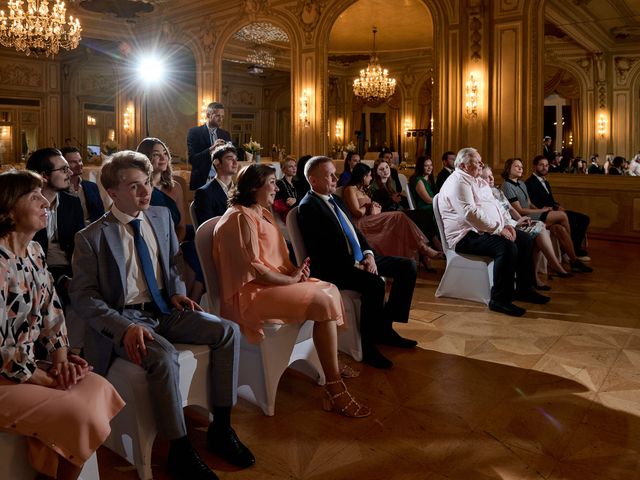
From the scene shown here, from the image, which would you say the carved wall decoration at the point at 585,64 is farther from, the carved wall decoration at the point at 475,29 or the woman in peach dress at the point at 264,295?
the woman in peach dress at the point at 264,295

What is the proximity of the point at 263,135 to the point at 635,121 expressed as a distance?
35.7ft

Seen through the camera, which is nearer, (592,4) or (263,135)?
(592,4)

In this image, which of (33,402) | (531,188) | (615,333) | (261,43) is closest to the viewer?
(33,402)

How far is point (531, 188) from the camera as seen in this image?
664 cm

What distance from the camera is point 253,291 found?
2.87 metres

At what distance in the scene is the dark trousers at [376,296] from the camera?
3.49 m

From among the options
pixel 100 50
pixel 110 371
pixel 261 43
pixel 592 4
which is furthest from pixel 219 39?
pixel 110 371

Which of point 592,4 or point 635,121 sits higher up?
point 592,4

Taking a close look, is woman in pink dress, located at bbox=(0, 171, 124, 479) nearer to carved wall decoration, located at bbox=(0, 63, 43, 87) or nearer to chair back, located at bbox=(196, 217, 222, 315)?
chair back, located at bbox=(196, 217, 222, 315)

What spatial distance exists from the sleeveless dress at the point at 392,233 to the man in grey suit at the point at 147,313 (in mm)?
3223

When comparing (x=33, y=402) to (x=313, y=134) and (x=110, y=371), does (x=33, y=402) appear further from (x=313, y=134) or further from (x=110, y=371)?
(x=313, y=134)

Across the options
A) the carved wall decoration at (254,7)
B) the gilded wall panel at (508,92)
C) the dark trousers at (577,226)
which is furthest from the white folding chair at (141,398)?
the carved wall decoration at (254,7)

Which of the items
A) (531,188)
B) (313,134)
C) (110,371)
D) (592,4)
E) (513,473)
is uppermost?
(592,4)

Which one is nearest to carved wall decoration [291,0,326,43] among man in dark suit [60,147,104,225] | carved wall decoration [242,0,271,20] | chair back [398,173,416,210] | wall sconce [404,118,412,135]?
carved wall decoration [242,0,271,20]
